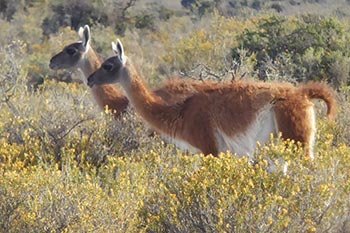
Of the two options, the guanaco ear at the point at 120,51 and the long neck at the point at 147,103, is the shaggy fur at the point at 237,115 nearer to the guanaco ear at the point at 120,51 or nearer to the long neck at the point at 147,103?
the long neck at the point at 147,103

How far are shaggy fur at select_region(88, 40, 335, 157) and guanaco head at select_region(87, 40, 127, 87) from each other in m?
1.00

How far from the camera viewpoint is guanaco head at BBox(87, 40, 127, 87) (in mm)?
8797

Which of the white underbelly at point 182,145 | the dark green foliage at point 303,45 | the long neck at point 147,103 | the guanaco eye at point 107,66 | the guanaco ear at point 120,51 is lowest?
the dark green foliage at point 303,45

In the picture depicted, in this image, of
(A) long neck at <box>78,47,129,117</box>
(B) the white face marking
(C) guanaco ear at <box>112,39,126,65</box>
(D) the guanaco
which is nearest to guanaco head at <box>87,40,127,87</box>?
(C) guanaco ear at <box>112,39,126,65</box>

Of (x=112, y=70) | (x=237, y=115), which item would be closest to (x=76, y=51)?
(x=112, y=70)

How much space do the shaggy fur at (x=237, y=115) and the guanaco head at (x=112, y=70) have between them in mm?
1003

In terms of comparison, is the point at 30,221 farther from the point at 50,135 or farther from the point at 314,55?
the point at 314,55

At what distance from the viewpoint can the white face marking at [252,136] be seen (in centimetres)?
674

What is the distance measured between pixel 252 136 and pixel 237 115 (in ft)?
0.81

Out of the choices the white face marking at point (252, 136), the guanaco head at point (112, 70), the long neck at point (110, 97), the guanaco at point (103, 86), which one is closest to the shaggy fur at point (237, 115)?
the white face marking at point (252, 136)

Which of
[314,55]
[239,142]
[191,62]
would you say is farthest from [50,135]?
[191,62]

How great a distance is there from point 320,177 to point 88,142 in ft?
10.6

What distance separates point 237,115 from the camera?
697 cm

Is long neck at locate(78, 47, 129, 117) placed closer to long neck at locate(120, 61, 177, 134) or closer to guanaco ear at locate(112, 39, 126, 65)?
guanaco ear at locate(112, 39, 126, 65)
